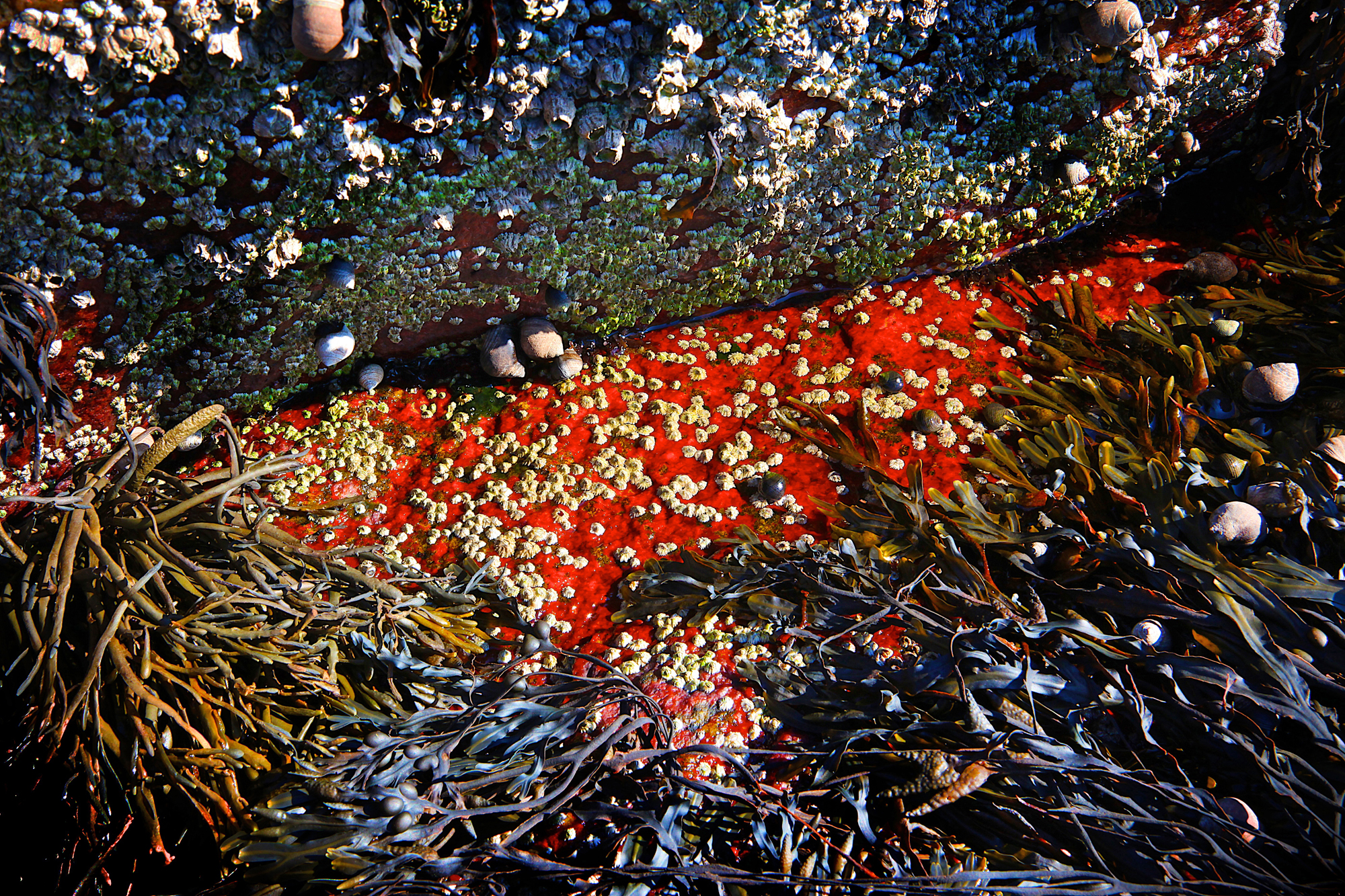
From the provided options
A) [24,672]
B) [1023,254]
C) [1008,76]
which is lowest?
[1023,254]

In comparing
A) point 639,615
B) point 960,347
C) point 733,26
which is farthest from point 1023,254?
point 639,615

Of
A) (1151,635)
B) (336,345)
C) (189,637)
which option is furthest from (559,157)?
(1151,635)

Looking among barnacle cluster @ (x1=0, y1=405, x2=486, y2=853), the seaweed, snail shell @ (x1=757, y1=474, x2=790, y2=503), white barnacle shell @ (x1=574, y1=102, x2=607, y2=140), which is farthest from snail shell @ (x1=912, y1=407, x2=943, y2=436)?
the seaweed

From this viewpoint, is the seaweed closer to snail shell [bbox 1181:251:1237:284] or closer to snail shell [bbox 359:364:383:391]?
snail shell [bbox 359:364:383:391]

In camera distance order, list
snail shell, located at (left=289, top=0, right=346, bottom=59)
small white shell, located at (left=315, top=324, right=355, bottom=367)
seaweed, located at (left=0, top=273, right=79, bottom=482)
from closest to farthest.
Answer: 1. snail shell, located at (left=289, top=0, right=346, bottom=59)
2. seaweed, located at (left=0, top=273, right=79, bottom=482)
3. small white shell, located at (left=315, top=324, right=355, bottom=367)

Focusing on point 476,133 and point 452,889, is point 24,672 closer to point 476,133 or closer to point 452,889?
point 452,889
